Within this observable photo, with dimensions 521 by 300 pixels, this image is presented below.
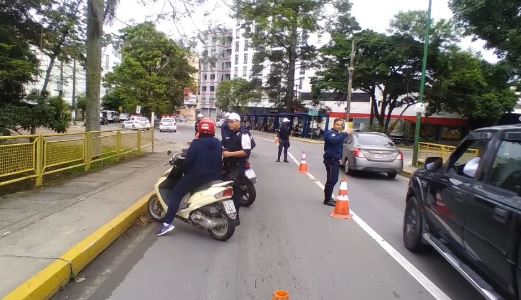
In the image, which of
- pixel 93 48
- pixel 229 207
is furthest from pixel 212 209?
pixel 93 48

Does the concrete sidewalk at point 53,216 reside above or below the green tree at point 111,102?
below

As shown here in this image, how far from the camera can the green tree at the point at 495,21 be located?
20.2 meters

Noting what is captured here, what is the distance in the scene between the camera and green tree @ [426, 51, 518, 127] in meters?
40.8

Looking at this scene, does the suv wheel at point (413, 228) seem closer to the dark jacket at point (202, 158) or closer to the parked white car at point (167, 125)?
the dark jacket at point (202, 158)

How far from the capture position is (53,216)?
6984 millimetres

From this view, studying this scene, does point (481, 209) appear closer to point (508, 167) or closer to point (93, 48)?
point (508, 167)

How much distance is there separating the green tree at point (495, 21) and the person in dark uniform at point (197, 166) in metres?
17.5

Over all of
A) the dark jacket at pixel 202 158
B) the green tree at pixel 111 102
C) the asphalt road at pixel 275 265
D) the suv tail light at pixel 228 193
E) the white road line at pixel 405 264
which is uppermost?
the green tree at pixel 111 102

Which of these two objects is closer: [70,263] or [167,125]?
[70,263]

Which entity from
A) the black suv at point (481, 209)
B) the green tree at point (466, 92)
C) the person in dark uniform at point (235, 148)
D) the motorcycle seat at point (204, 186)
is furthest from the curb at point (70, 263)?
the green tree at point (466, 92)

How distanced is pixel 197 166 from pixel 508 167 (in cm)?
392

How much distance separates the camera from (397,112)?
5538 cm

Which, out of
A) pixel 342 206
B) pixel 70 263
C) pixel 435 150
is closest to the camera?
pixel 70 263

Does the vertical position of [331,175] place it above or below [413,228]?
above
